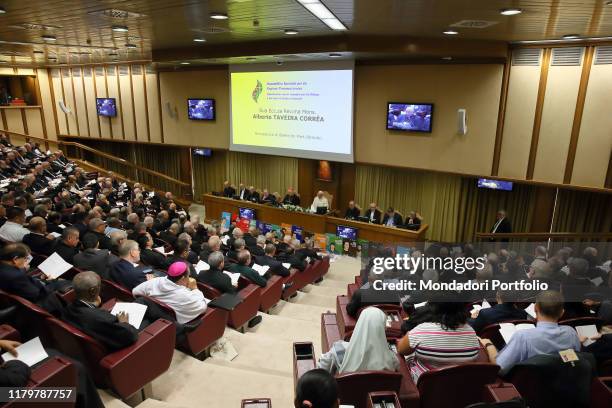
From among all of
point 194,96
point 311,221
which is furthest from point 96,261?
point 194,96

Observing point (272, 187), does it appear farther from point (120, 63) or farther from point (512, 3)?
point (512, 3)

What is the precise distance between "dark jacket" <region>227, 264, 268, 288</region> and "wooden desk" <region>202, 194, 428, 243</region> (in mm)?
4295

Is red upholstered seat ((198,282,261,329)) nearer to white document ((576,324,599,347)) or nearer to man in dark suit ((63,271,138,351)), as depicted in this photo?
man in dark suit ((63,271,138,351))

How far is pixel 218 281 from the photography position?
4.54 metres

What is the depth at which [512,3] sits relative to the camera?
13.5 feet

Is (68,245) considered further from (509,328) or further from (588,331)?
(588,331)

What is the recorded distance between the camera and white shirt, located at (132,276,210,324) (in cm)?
381

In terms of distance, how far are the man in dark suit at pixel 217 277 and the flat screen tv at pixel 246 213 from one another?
6004 mm

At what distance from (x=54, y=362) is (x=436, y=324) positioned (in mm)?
2463

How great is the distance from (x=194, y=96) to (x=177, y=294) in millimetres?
9112

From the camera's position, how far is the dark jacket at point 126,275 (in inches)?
165

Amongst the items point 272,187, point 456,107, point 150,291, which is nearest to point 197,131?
point 272,187

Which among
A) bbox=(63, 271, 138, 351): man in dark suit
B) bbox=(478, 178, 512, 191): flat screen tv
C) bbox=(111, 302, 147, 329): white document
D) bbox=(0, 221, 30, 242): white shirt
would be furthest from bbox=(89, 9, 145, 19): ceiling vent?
bbox=(478, 178, 512, 191): flat screen tv

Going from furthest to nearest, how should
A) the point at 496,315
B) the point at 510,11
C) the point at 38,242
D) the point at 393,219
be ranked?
1. the point at 393,219
2. the point at 38,242
3. the point at 510,11
4. the point at 496,315
